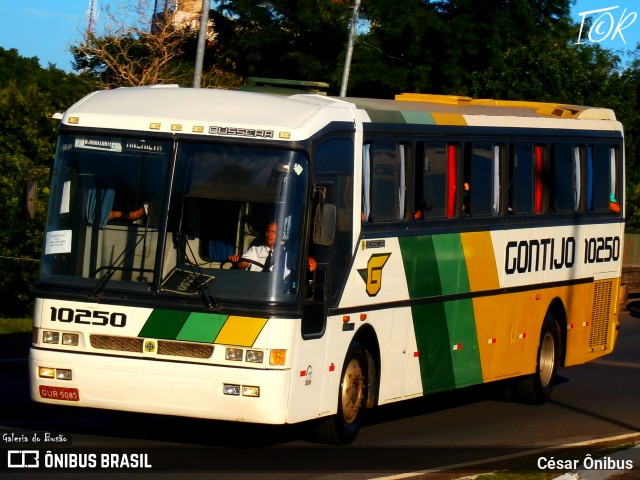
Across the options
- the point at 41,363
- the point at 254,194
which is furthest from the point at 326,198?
the point at 41,363

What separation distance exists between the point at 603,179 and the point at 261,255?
8.17 m

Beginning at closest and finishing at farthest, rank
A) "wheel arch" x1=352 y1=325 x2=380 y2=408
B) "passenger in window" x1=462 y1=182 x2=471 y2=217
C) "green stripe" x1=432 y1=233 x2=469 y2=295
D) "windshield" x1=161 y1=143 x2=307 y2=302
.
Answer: "windshield" x1=161 y1=143 x2=307 y2=302
"wheel arch" x1=352 y1=325 x2=380 y2=408
"green stripe" x1=432 y1=233 x2=469 y2=295
"passenger in window" x1=462 y1=182 x2=471 y2=217

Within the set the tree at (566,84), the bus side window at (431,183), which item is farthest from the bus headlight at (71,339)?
the tree at (566,84)

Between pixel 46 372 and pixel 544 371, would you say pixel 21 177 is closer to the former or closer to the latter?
pixel 544 371

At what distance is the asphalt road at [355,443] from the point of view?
10766 mm

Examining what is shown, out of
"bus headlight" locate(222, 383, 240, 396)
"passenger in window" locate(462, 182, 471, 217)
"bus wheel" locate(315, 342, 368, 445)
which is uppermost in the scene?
"passenger in window" locate(462, 182, 471, 217)

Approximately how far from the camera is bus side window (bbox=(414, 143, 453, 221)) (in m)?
13.6

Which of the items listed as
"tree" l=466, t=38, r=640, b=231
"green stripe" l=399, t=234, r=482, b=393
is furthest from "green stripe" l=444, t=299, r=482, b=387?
"tree" l=466, t=38, r=640, b=231

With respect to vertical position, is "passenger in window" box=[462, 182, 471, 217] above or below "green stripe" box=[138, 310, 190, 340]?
above

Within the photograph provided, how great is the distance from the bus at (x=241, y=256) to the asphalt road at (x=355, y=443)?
1.30 feet

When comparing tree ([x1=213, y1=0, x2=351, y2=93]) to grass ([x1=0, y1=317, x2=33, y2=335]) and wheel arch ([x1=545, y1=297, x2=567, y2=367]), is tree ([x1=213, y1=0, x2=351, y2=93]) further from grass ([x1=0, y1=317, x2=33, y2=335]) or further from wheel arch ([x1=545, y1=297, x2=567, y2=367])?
wheel arch ([x1=545, y1=297, x2=567, y2=367])

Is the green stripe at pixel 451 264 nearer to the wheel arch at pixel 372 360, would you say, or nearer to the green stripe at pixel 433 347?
the green stripe at pixel 433 347

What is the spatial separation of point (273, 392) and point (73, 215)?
2.25 m

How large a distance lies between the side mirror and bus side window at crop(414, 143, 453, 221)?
7.94 feet
